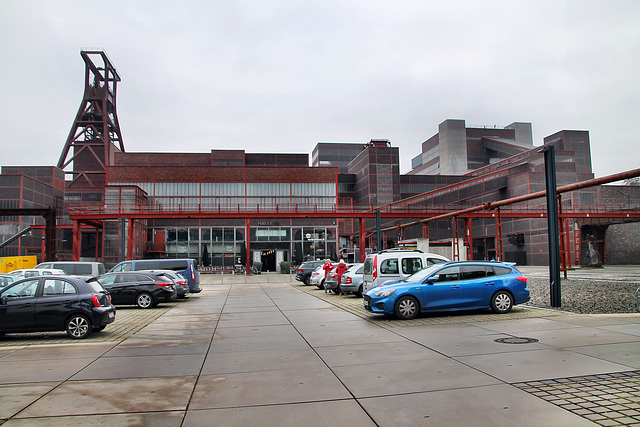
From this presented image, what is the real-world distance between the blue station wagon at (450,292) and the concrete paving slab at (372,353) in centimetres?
312

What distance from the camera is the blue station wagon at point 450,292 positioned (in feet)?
41.5

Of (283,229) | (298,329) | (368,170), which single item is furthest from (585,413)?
(368,170)

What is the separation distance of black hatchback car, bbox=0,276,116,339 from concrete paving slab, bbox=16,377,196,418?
4454mm

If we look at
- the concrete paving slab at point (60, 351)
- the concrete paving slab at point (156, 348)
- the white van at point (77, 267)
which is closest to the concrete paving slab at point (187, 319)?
the concrete paving slab at point (156, 348)

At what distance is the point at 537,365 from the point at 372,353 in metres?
2.72

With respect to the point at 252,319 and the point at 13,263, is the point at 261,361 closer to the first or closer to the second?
the point at 252,319

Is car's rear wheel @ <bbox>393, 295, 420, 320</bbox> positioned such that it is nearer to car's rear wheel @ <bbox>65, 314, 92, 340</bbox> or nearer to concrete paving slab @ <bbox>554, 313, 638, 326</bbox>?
concrete paving slab @ <bbox>554, 313, 638, 326</bbox>

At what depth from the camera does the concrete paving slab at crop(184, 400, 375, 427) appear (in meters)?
5.02

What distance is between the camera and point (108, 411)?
18.1ft

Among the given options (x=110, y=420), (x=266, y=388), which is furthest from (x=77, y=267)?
(x=110, y=420)

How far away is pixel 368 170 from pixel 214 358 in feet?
233

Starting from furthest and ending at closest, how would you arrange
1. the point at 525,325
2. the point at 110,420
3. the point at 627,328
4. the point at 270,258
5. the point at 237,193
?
the point at 237,193 → the point at 270,258 → the point at 525,325 → the point at 627,328 → the point at 110,420

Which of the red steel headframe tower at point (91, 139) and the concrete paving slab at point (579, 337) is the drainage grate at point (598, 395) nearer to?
the concrete paving slab at point (579, 337)

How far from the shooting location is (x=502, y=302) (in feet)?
42.6
